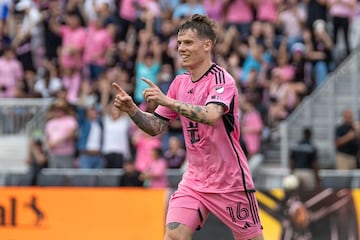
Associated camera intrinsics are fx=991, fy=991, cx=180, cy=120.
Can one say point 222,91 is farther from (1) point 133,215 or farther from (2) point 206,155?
(1) point 133,215

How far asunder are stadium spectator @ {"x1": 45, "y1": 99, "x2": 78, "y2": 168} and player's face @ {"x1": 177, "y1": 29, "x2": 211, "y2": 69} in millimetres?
8914

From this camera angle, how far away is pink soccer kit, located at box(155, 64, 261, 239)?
27.5 feet

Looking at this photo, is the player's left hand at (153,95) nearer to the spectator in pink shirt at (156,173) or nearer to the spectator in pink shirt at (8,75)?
the spectator in pink shirt at (156,173)

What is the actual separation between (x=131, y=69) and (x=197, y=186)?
10099 mm

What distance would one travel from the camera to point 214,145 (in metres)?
8.39

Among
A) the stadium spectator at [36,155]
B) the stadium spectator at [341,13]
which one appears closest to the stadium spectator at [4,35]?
the stadium spectator at [36,155]

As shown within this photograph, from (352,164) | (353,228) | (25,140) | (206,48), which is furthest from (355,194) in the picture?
(25,140)

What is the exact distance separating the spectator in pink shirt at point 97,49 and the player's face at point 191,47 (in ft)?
34.7

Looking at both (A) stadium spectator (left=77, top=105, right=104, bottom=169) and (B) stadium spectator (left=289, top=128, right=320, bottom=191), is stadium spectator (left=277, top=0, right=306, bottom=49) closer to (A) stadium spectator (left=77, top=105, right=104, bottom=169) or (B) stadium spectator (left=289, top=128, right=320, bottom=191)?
(B) stadium spectator (left=289, top=128, right=320, bottom=191)

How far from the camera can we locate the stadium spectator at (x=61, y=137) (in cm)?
1705

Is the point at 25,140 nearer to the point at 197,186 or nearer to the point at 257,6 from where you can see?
the point at 257,6

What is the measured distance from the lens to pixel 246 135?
54.7ft

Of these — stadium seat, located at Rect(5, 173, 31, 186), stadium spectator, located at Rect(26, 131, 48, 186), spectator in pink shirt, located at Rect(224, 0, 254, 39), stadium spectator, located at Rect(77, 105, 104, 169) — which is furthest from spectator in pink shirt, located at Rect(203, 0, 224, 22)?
stadium seat, located at Rect(5, 173, 31, 186)

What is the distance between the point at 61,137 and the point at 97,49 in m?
2.56
